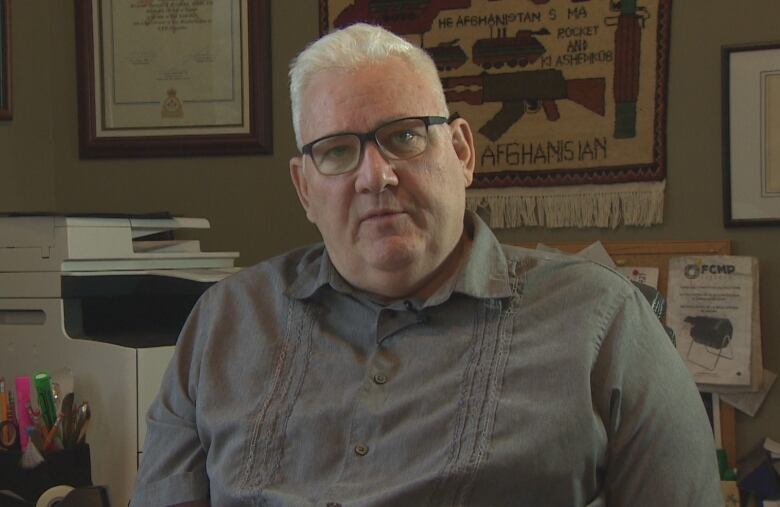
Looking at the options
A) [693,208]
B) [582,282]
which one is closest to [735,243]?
[693,208]

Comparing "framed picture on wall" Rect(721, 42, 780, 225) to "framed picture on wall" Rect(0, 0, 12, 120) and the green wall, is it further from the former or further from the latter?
"framed picture on wall" Rect(0, 0, 12, 120)

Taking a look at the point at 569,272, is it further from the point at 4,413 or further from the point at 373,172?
the point at 4,413

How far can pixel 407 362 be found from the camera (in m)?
1.16

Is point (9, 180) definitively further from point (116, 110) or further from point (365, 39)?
point (365, 39)

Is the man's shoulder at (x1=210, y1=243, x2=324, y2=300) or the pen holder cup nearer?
the man's shoulder at (x1=210, y1=243, x2=324, y2=300)

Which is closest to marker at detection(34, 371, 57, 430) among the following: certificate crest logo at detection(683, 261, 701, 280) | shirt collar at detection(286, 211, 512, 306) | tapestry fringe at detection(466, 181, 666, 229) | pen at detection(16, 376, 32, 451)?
pen at detection(16, 376, 32, 451)

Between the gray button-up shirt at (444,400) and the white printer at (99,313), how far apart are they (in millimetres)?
246

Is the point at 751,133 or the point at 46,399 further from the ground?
the point at 751,133

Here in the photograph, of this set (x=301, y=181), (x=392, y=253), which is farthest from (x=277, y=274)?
(x=392, y=253)

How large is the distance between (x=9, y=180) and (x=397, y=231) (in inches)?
52.1

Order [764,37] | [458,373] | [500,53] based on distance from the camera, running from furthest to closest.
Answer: [500,53]
[764,37]
[458,373]

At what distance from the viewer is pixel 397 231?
3.82ft

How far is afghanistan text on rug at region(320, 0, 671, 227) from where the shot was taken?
6.06ft

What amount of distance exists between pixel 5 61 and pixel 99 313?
0.78 m
